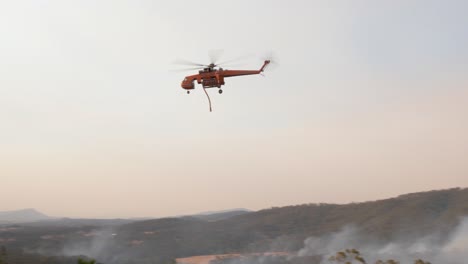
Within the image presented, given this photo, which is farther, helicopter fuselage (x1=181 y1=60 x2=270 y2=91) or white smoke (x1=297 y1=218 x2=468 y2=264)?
white smoke (x1=297 y1=218 x2=468 y2=264)

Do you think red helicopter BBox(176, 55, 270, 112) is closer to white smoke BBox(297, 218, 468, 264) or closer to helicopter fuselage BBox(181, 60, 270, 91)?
helicopter fuselage BBox(181, 60, 270, 91)

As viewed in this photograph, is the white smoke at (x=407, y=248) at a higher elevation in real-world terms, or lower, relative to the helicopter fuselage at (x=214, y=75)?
lower

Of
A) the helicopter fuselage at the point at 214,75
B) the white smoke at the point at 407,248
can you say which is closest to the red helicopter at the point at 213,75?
the helicopter fuselage at the point at 214,75

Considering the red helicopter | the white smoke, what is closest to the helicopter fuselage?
the red helicopter

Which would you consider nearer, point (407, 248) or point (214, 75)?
point (214, 75)

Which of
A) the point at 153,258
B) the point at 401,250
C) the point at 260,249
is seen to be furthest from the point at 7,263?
the point at 401,250

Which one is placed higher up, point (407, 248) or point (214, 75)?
point (214, 75)

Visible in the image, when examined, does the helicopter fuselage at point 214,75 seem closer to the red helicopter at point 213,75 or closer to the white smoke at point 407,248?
the red helicopter at point 213,75

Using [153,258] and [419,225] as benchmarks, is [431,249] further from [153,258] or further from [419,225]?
[153,258]

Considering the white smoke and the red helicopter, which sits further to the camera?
the white smoke

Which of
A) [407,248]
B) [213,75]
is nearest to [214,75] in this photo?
[213,75]

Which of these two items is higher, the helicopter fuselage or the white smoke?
the helicopter fuselage

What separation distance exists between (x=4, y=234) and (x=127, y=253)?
4761 centimetres

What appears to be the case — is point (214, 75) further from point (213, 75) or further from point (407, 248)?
point (407, 248)
